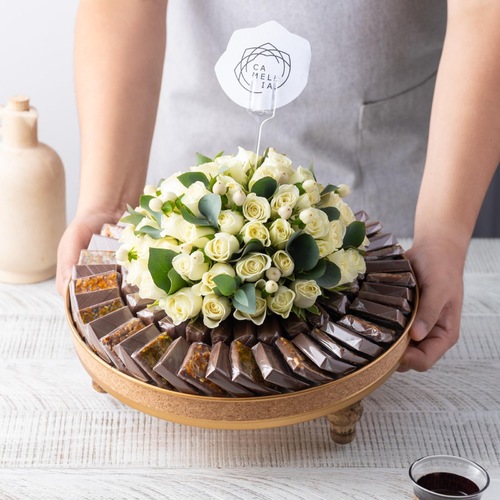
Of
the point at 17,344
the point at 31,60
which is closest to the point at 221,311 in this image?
the point at 17,344

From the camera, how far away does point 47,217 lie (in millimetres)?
1604

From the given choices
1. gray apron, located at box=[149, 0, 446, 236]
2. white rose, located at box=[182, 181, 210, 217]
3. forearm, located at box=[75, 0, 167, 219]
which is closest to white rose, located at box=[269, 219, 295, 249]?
white rose, located at box=[182, 181, 210, 217]

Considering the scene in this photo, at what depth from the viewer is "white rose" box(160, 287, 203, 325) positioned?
1077 millimetres

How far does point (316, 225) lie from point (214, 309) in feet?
0.56

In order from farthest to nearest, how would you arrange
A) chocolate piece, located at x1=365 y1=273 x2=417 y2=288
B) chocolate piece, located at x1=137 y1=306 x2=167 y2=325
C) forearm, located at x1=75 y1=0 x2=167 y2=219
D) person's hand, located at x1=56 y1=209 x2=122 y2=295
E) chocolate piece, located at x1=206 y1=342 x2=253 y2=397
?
1. forearm, located at x1=75 y1=0 x2=167 y2=219
2. person's hand, located at x1=56 y1=209 x2=122 y2=295
3. chocolate piece, located at x1=365 y1=273 x2=417 y2=288
4. chocolate piece, located at x1=137 y1=306 x2=167 y2=325
5. chocolate piece, located at x1=206 y1=342 x2=253 y2=397

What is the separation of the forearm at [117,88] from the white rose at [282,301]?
573mm

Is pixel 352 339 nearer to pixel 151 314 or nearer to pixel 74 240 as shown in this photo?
pixel 151 314

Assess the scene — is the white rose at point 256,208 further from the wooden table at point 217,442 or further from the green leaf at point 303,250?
the wooden table at point 217,442

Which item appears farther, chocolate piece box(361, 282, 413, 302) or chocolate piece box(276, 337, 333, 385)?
chocolate piece box(361, 282, 413, 302)

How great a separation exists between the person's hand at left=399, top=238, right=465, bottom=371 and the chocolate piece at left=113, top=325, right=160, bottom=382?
1.25 feet

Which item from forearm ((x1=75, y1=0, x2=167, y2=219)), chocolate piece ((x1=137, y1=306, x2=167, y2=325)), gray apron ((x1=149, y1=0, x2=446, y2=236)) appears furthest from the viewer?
gray apron ((x1=149, y1=0, x2=446, y2=236))

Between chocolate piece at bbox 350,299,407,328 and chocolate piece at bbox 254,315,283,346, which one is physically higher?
chocolate piece at bbox 350,299,407,328

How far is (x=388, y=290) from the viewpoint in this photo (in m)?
1.22

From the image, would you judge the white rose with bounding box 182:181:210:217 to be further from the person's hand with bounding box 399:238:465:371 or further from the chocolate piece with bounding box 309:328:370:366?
the person's hand with bounding box 399:238:465:371
